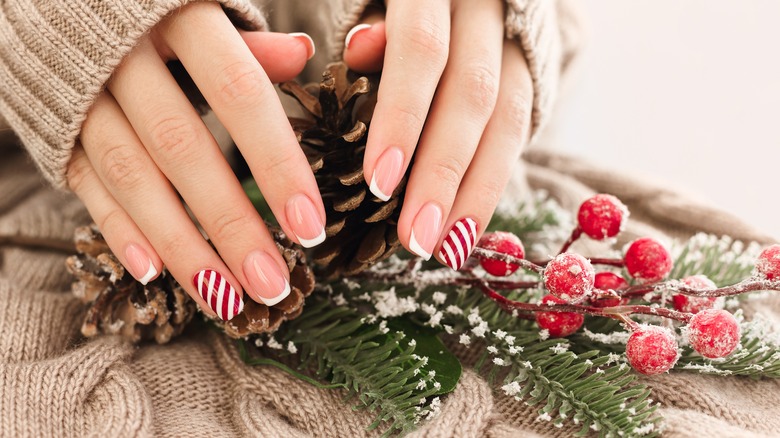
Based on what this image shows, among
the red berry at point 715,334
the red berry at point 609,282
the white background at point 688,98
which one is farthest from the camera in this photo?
the white background at point 688,98

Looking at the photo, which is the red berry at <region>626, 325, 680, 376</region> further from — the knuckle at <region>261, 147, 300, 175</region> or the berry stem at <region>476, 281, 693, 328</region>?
the knuckle at <region>261, 147, 300, 175</region>

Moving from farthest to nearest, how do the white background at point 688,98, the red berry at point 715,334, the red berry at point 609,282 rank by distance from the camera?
the white background at point 688,98 → the red berry at point 609,282 → the red berry at point 715,334

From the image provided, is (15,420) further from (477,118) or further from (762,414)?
(762,414)

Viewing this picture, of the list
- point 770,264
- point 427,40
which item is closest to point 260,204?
point 427,40

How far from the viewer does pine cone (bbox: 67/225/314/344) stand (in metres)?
0.54

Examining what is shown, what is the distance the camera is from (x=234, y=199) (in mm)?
522

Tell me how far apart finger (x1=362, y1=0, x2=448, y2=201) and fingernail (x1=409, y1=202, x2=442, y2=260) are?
3 cm

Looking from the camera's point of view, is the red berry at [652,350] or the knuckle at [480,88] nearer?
the red berry at [652,350]

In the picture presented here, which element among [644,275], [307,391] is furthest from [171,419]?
[644,275]

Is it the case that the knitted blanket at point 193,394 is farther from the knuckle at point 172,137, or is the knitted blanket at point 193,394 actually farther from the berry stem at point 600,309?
the knuckle at point 172,137

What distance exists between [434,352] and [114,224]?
0.31 metres

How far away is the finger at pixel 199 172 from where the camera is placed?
51cm

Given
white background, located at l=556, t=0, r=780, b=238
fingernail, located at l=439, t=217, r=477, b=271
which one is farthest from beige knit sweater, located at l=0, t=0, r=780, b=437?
white background, located at l=556, t=0, r=780, b=238


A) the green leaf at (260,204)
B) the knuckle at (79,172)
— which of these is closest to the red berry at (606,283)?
the green leaf at (260,204)
